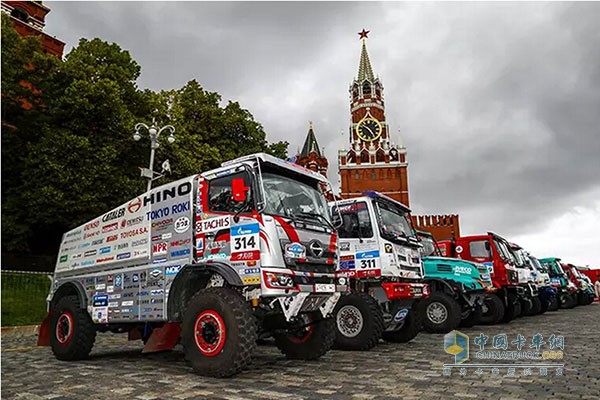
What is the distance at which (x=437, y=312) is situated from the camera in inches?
466

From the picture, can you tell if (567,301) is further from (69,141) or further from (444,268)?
(69,141)

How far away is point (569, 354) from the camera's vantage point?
7.82 m

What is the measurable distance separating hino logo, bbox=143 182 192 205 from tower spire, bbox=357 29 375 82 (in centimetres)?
10575

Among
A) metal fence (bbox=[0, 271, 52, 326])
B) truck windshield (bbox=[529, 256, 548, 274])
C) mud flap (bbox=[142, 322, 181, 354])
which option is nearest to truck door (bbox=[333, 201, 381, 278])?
mud flap (bbox=[142, 322, 181, 354])

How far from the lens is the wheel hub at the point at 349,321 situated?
28.9 feet

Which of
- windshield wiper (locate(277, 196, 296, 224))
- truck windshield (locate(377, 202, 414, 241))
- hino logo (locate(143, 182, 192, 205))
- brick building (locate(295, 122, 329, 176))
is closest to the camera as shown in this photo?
windshield wiper (locate(277, 196, 296, 224))

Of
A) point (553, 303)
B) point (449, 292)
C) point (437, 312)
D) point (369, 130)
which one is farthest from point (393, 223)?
point (369, 130)

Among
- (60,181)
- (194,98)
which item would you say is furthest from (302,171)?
(194,98)

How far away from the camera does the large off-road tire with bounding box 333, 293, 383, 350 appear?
8602 millimetres

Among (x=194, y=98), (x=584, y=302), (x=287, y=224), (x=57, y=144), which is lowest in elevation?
(x=584, y=302)

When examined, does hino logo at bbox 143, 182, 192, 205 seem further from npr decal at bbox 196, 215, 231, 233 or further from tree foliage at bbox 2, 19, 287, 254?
tree foliage at bbox 2, 19, 287, 254

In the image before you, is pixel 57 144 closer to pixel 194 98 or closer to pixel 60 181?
pixel 60 181

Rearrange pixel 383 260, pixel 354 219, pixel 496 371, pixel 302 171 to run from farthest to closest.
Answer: pixel 354 219, pixel 383 260, pixel 302 171, pixel 496 371

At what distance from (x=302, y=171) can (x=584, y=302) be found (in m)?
29.5
